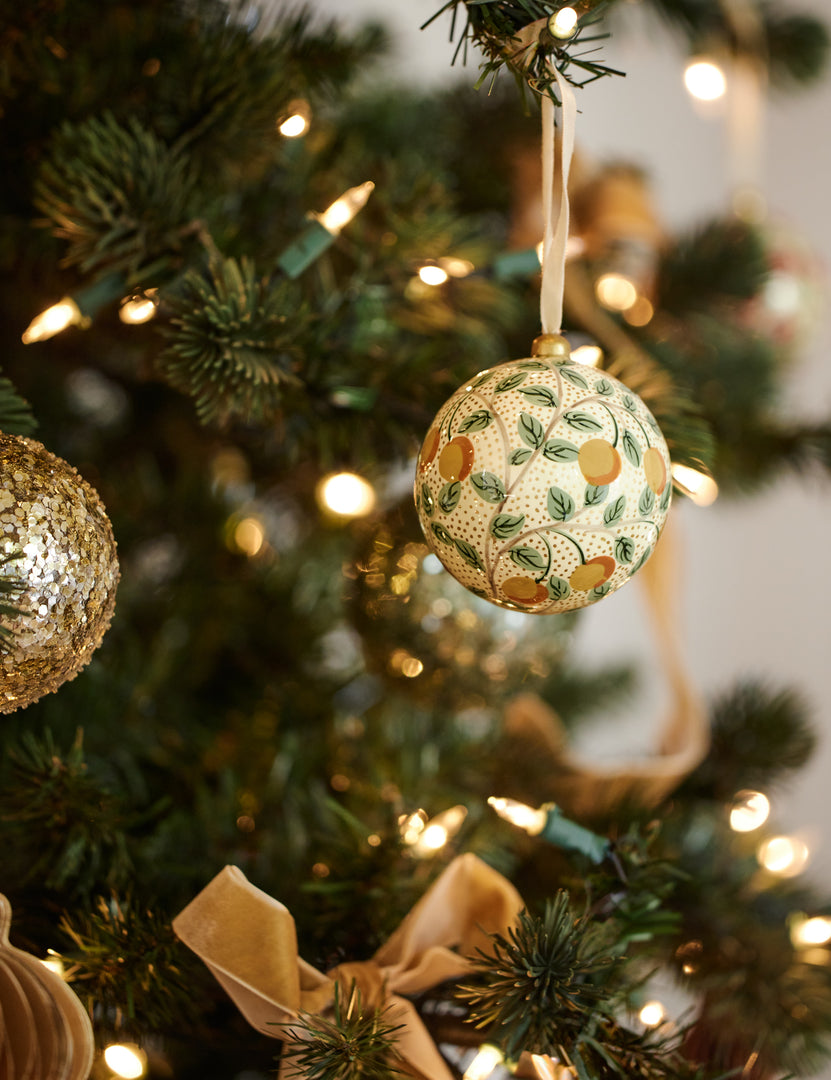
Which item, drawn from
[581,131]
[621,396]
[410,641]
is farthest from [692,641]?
[621,396]

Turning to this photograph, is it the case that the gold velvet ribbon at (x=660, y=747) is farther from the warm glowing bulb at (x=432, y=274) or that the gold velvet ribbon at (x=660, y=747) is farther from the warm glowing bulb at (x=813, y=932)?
the warm glowing bulb at (x=432, y=274)

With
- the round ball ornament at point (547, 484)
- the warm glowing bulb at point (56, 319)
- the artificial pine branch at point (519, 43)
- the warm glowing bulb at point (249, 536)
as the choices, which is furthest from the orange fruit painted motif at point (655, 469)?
the warm glowing bulb at point (249, 536)

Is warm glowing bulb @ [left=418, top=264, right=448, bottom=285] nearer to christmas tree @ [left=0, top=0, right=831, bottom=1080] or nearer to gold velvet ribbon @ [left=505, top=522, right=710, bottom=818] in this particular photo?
christmas tree @ [left=0, top=0, right=831, bottom=1080]

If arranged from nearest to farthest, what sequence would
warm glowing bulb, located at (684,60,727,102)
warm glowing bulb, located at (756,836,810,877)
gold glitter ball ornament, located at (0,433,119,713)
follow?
gold glitter ball ornament, located at (0,433,119,713), warm glowing bulb, located at (756,836,810,877), warm glowing bulb, located at (684,60,727,102)

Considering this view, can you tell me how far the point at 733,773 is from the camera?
0.54 meters

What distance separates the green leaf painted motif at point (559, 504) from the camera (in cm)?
27

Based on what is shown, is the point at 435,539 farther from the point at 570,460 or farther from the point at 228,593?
the point at 228,593

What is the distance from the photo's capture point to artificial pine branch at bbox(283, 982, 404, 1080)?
273 millimetres

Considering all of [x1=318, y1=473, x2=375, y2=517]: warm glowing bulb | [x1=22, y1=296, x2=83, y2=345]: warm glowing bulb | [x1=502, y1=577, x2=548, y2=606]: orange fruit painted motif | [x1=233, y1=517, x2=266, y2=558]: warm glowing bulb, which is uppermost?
[x1=22, y1=296, x2=83, y2=345]: warm glowing bulb

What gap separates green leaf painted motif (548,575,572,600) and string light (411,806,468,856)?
165 millimetres

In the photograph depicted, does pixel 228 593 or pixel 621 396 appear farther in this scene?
pixel 228 593

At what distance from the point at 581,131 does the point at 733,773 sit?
3.29 ft

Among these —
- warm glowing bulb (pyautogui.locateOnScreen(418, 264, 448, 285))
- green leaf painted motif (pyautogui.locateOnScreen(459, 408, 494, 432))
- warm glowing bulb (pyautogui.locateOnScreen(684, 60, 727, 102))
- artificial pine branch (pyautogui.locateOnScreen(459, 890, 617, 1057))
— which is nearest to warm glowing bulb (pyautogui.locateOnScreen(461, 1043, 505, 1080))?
artificial pine branch (pyautogui.locateOnScreen(459, 890, 617, 1057))

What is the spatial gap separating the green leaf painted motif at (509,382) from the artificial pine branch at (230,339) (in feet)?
0.36
